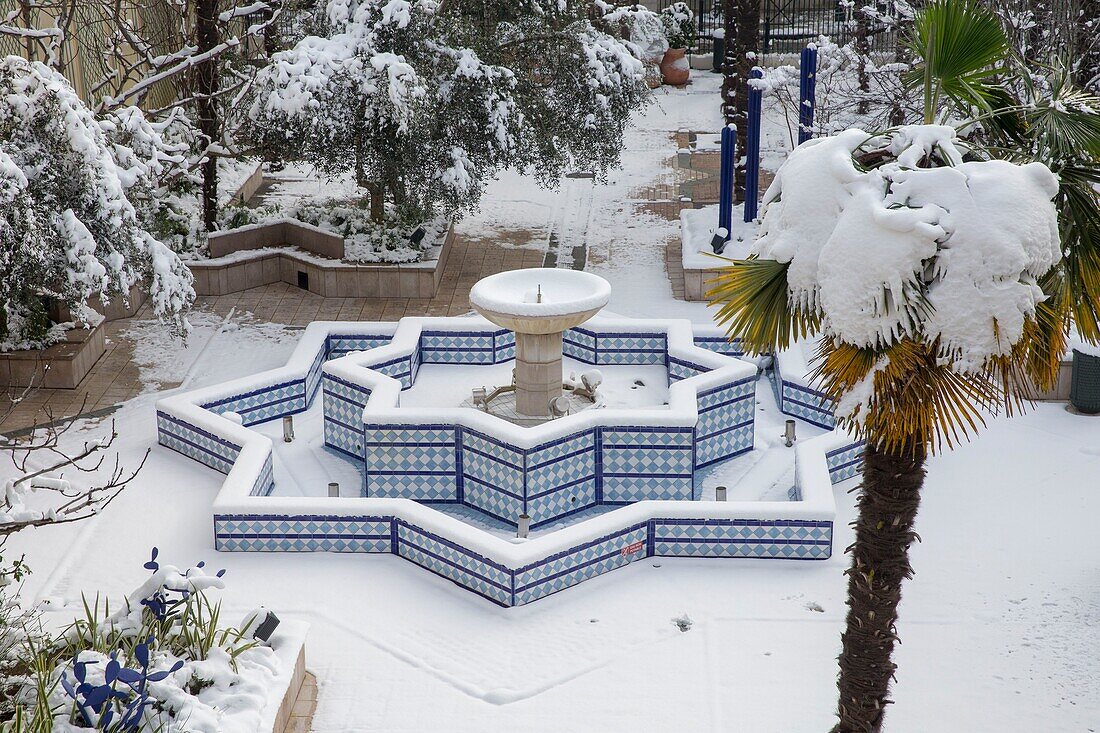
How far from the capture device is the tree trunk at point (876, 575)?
19.7 feet

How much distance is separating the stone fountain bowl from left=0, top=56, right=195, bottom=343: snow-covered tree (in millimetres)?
3049

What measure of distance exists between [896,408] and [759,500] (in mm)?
4920

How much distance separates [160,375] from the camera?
12727 millimetres

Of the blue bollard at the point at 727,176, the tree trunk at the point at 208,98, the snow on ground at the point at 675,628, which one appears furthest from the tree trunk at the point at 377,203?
the snow on ground at the point at 675,628

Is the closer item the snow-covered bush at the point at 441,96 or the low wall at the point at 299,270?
the snow-covered bush at the point at 441,96

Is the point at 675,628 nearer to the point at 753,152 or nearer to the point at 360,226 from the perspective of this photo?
the point at 753,152

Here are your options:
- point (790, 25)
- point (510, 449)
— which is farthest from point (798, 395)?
point (790, 25)

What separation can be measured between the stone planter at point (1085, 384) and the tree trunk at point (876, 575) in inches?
240

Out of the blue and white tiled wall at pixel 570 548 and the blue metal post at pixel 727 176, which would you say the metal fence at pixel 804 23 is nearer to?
the blue metal post at pixel 727 176

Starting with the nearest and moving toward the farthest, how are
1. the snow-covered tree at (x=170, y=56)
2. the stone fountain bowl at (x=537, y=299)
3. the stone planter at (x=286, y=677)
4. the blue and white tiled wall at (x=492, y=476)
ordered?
the stone planter at (x=286, y=677)
the blue and white tiled wall at (x=492, y=476)
the stone fountain bowl at (x=537, y=299)
the snow-covered tree at (x=170, y=56)

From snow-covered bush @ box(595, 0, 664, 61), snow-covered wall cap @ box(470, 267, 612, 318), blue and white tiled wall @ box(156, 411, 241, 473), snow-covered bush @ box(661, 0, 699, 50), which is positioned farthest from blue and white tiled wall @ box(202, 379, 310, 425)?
snow-covered bush @ box(661, 0, 699, 50)

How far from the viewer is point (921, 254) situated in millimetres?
5402

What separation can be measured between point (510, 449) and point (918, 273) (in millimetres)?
4887

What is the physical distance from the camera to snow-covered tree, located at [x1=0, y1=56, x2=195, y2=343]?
35.6 feet
